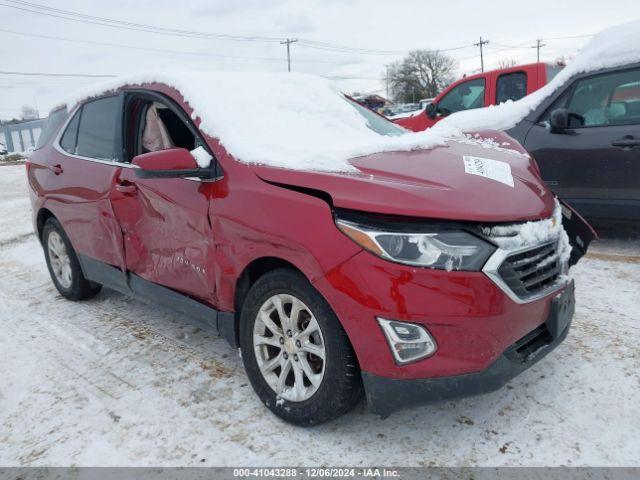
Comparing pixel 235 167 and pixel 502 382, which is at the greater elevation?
pixel 235 167

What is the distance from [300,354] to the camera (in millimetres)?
2330

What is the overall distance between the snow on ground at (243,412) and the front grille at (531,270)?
0.63 m

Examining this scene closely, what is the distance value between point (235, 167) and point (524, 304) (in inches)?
56.2

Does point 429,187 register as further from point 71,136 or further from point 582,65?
point 582,65

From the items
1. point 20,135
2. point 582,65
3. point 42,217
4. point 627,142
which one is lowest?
point 42,217

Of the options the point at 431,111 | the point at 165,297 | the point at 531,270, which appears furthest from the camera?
the point at 431,111

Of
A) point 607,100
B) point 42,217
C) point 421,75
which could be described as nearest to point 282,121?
point 42,217

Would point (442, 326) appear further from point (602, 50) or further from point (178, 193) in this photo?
point (602, 50)

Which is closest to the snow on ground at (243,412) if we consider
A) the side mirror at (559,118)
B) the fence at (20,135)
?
the side mirror at (559,118)

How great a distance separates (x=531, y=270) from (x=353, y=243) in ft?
A: 2.44

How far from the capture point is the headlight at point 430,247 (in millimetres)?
1968

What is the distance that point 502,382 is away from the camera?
6.78 ft

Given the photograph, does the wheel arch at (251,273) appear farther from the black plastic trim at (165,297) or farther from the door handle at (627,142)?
the door handle at (627,142)

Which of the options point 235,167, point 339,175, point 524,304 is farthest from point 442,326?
point 235,167
